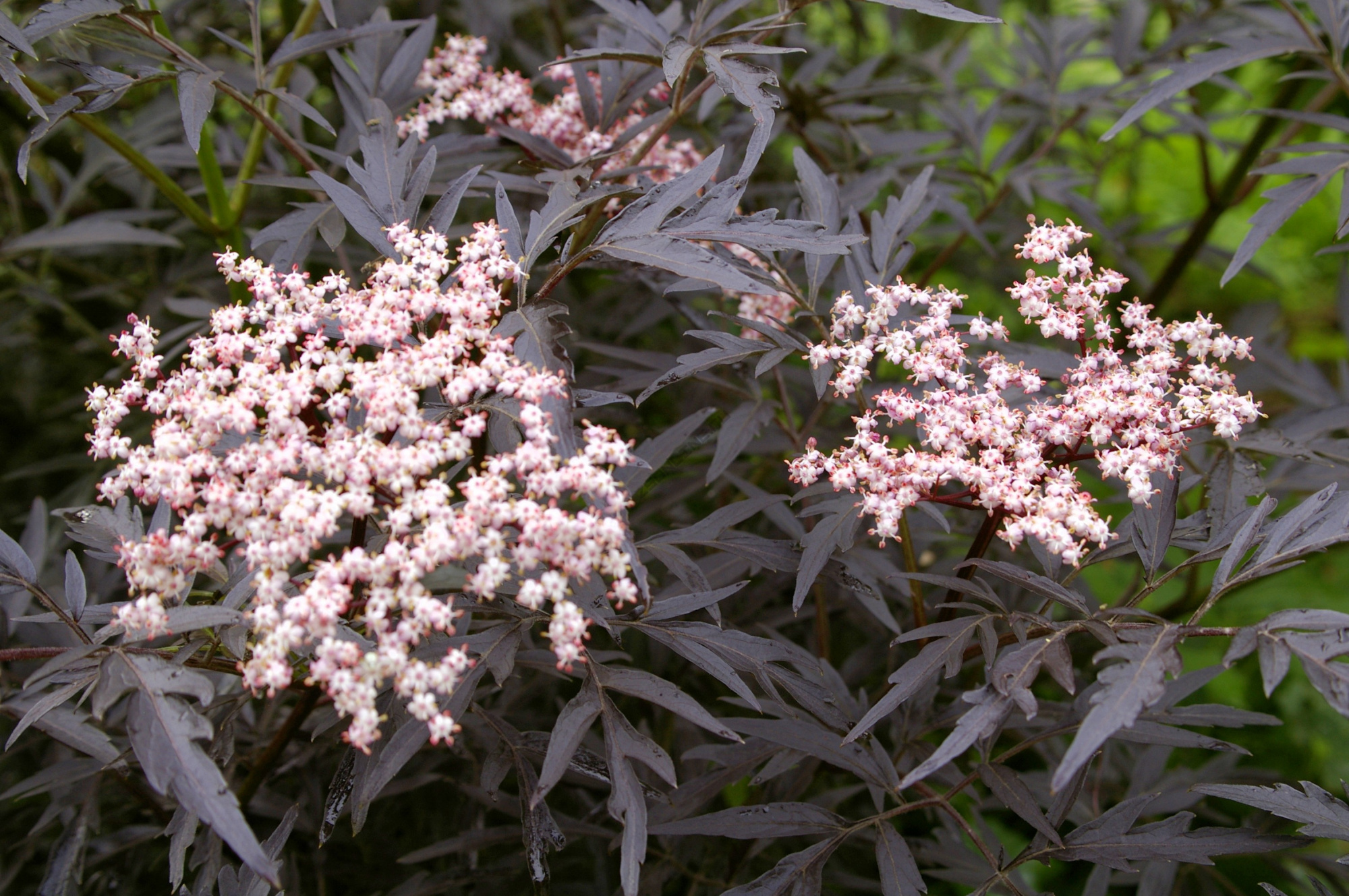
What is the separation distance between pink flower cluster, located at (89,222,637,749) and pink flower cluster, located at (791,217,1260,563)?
13.6 inches

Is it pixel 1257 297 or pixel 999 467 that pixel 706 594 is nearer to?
pixel 999 467

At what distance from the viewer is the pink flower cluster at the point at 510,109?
1.69 meters

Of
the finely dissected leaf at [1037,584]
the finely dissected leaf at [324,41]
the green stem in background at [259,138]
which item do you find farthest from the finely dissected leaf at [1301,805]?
the green stem in background at [259,138]

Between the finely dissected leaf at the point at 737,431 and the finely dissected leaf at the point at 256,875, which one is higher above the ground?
the finely dissected leaf at the point at 737,431

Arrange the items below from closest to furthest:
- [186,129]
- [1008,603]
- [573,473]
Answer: [573,473]
[186,129]
[1008,603]

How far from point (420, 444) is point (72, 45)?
1101mm

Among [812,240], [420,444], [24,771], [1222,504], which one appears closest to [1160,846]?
[1222,504]

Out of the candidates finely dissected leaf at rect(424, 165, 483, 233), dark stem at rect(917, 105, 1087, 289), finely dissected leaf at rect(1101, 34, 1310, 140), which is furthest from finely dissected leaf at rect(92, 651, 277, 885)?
dark stem at rect(917, 105, 1087, 289)

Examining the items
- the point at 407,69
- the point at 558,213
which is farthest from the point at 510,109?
the point at 558,213

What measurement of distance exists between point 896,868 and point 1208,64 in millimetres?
1301

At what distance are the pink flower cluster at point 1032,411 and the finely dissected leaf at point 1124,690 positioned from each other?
0.42 ft

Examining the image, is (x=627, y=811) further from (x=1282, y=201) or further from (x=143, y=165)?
(x=143, y=165)

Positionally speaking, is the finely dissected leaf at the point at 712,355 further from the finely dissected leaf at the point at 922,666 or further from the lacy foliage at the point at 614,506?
the finely dissected leaf at the point at 922,666

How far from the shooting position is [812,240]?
1135 mm
